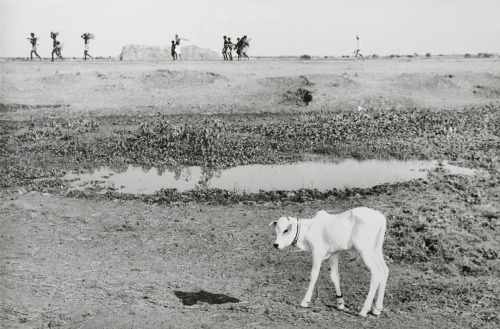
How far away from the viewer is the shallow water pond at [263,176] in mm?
15656

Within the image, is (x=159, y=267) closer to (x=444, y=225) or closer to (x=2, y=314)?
(x=2, y=314)

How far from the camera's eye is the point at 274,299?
8781 mm

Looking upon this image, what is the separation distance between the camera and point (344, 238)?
784cm

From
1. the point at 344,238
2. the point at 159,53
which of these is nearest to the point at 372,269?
the point at 344,238

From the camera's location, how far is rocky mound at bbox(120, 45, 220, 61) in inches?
1898

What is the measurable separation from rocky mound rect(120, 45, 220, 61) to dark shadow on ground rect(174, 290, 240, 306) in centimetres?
4054

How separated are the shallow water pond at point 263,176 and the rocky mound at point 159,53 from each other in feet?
105

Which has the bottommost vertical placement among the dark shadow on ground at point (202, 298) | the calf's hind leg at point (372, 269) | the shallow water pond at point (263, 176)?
the dark shadow on ground at point (202, 298)

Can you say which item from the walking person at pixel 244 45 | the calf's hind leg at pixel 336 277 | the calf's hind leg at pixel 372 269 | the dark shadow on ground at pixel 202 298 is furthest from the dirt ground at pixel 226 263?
the walking person at pixel 244 45

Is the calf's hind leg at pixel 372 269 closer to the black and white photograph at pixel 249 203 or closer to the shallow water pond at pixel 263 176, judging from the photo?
the black and white photograph at pixel 249 203

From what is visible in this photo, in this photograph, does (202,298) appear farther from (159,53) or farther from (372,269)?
(159,53)

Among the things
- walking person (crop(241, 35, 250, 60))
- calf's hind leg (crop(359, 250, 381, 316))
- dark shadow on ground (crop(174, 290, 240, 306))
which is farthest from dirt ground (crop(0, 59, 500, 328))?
walking person (crop(241, 35, 250, 60))

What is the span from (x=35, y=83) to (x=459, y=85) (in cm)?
2091

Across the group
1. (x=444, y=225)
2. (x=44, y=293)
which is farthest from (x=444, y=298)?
(x=44, y=293)
